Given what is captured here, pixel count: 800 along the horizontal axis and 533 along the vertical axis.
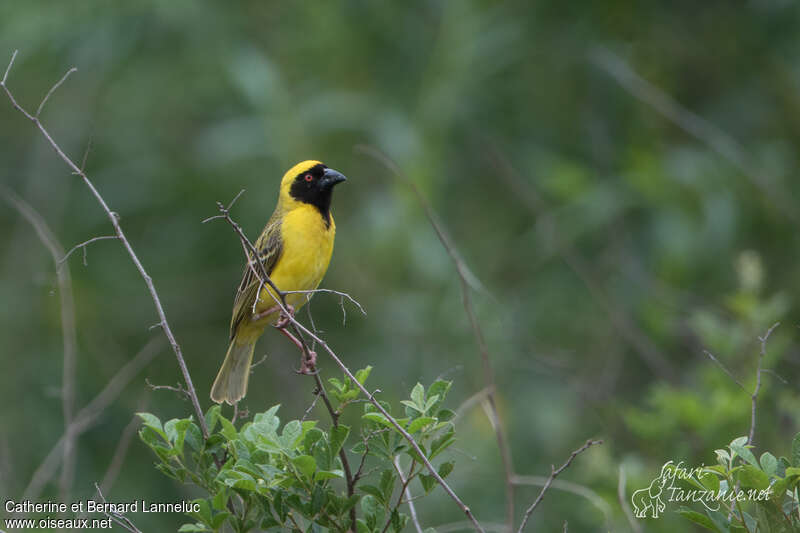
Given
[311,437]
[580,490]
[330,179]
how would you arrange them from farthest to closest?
[330,179] → [580,490] → [311,437]

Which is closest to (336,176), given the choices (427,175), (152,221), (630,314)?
(427,175)

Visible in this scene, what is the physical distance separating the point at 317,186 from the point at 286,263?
0.47 metres

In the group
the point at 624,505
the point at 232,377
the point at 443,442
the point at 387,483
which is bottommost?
the point at 232,377

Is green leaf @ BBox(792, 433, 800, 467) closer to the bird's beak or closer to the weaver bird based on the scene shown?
the weaver bird

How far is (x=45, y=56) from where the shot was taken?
8305 mm

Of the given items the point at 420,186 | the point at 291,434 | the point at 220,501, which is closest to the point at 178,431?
the point at 220,501

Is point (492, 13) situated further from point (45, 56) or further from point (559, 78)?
point (45, 56)

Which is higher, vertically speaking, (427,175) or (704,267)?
(427,175)

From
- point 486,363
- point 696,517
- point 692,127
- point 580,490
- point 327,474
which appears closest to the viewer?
point 696,517

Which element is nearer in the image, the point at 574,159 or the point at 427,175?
the point at 427,175

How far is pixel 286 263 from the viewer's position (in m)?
4.56

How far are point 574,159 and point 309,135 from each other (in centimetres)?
196

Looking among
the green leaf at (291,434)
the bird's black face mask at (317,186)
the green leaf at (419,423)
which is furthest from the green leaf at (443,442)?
the bird's black face mask at (317,186)

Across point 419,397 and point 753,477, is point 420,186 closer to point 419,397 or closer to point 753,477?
point 419,397
